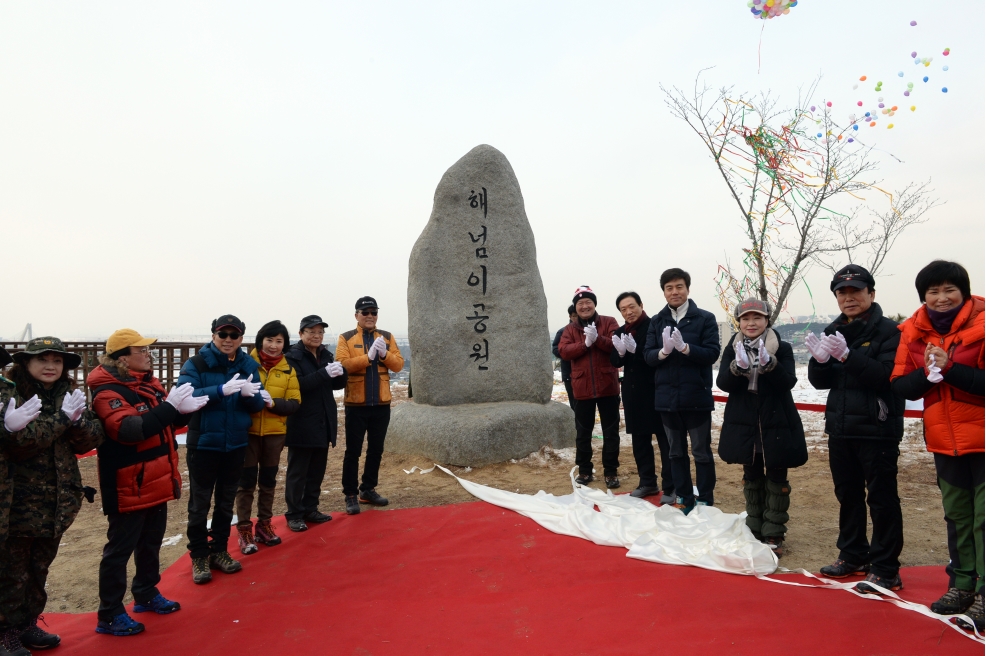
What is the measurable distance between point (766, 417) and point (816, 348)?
549 mm

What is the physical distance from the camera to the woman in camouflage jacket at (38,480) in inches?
89.7

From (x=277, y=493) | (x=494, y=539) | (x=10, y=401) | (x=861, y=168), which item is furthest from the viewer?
(x=861, y=168)

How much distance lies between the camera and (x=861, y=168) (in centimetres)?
799

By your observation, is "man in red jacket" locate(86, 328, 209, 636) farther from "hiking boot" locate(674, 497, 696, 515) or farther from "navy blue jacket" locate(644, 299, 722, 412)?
"hiking boot" locate(674, 497, 696, 515)

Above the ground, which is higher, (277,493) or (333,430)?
(333,430)

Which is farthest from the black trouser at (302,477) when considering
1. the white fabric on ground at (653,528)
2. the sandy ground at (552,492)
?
the white fabric on ground at (653,528)

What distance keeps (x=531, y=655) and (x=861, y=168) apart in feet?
27.1

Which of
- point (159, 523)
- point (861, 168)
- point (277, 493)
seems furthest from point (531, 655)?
point (861, 168)

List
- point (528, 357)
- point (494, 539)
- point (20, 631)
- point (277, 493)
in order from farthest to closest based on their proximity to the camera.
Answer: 1. point (528, 357)
2. point (277, 493)
3. point (494, 539)
4. point (20, 631)

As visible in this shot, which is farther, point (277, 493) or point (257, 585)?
point (277, 493)

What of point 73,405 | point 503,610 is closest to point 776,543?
point 503,610

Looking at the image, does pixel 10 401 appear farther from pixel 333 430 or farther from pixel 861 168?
pixel 861 168

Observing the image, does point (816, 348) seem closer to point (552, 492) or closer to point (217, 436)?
point (552, 492)

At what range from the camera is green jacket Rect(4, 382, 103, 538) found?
Answer: 2.28 meters
